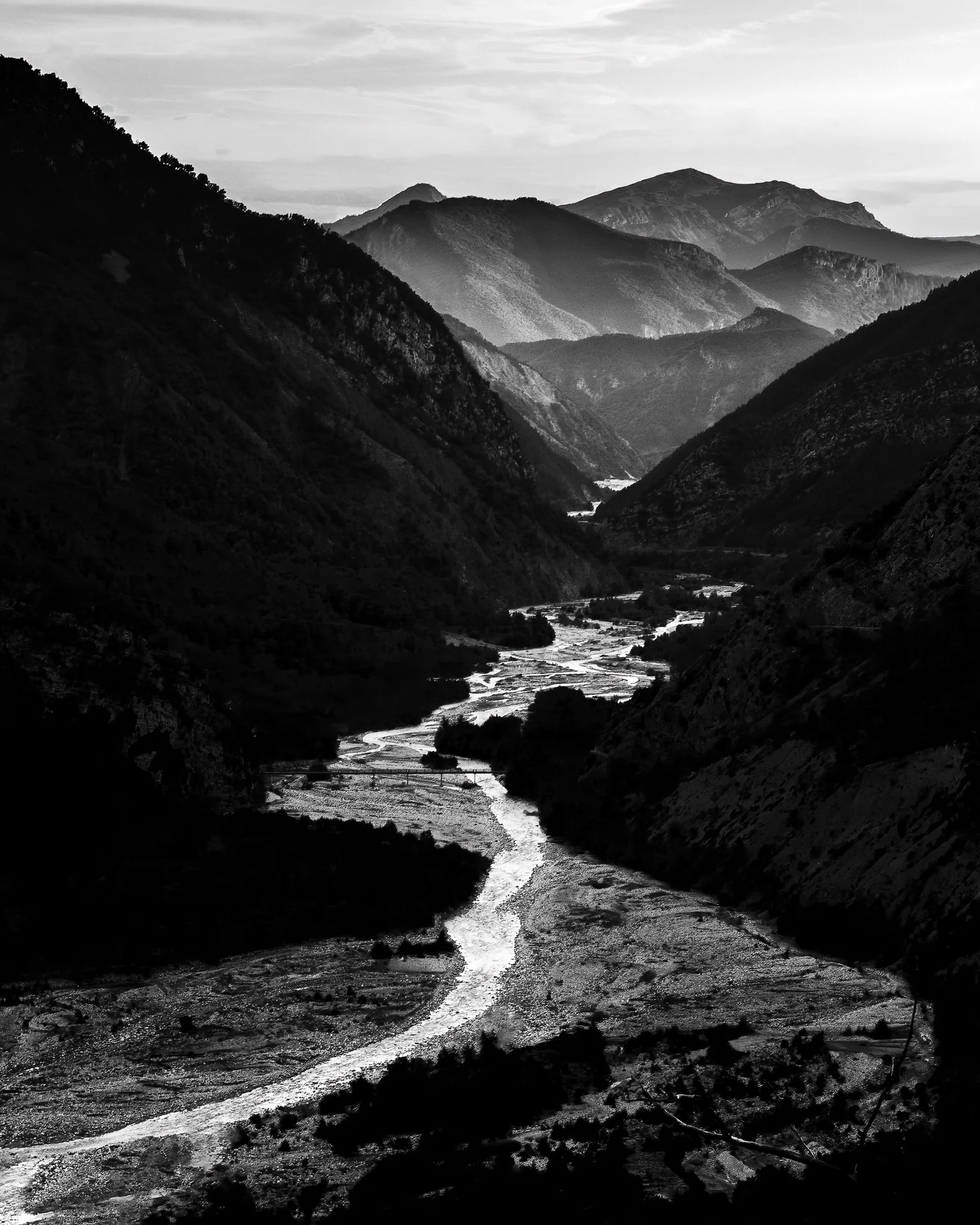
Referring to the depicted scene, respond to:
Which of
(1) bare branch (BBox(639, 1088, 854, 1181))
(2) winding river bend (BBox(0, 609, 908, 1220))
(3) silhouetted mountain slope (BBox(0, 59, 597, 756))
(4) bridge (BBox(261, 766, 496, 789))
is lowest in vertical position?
(4) bridge (BBox(261, 766, 496, 789))

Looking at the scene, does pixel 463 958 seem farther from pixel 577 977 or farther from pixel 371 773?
pixel 371 773

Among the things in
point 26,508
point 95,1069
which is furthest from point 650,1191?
point 26,508

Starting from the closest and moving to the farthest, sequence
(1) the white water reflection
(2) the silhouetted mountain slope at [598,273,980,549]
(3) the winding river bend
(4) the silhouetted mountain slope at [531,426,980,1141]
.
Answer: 1. (1) the white water reflection
2. (3) the winding river bend
3. (4) the silhouetted mountain slope at [531,426,980,1141]
4. (2) the silhouetted mountain slope at [598,273,980,549]

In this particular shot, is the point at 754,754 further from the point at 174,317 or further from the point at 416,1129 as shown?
the point at 174,317

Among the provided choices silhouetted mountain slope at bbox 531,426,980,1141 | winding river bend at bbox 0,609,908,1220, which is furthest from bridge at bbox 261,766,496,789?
winding river bend at bbox 0,609,908,1220

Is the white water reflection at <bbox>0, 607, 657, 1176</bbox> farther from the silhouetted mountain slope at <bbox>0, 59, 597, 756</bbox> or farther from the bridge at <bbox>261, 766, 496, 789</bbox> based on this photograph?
the silhouetted mountain slope at <bbox>0, 59, 597, 756</bbox>

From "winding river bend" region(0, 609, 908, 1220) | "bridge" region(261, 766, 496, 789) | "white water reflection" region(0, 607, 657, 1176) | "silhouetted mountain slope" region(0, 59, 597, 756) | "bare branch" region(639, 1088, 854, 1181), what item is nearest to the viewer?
"bare branch" region(639, 1088, 854, 1181)
